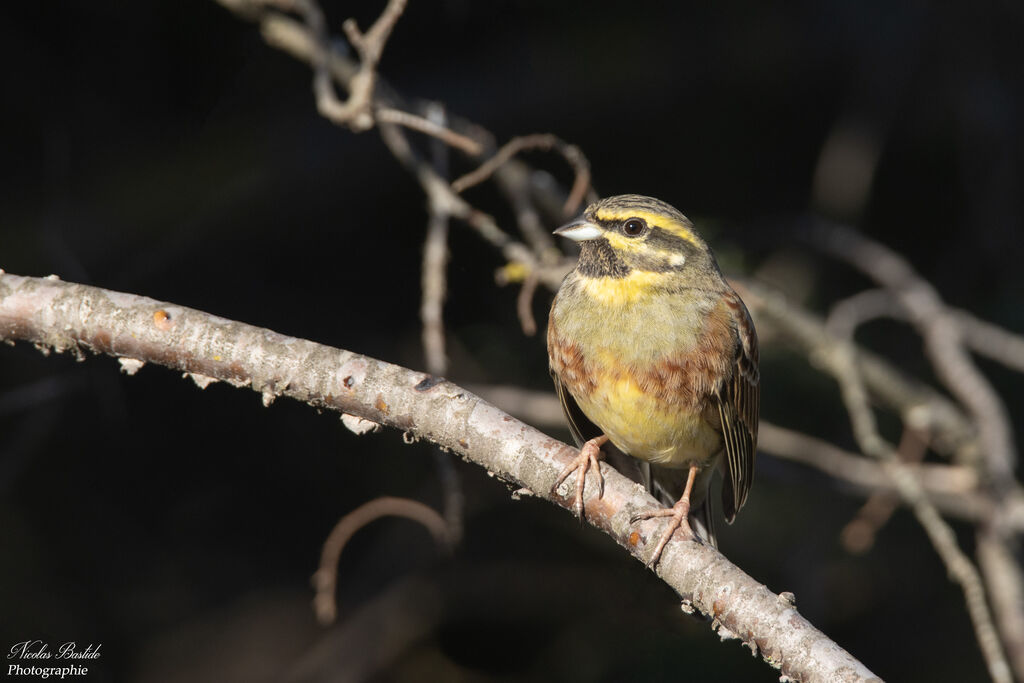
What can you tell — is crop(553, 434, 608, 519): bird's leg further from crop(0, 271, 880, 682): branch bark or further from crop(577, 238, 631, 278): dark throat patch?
crop(577, 238, 631, 278): dark throat patch

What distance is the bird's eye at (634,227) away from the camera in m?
3.73

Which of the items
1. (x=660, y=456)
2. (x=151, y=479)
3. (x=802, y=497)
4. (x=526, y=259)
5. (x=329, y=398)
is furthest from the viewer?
(x=802, y=497)

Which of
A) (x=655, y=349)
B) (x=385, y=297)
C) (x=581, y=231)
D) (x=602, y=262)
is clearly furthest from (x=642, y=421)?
(x=385, y=297)

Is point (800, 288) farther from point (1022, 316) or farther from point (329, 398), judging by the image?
point (329, 398)

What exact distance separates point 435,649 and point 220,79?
2.97 m

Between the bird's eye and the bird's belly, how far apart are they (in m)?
0.55

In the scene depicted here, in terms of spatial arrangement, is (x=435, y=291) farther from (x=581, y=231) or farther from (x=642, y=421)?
(x=642, y=421)

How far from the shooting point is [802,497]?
580 cm

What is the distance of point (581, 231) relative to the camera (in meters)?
3.75

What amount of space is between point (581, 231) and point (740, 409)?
0.81 meters

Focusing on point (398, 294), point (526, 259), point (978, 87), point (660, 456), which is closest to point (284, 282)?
point (398, 294)

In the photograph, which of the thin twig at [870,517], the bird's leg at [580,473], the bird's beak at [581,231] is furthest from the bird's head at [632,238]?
the thin twig at [870,517]

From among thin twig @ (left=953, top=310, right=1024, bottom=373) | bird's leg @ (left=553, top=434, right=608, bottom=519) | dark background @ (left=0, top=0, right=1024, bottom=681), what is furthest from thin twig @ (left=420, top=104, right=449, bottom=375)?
thin twig @ (left=953, top=310, right=1024, bottom=373)

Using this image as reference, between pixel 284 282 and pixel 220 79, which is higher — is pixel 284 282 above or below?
below
